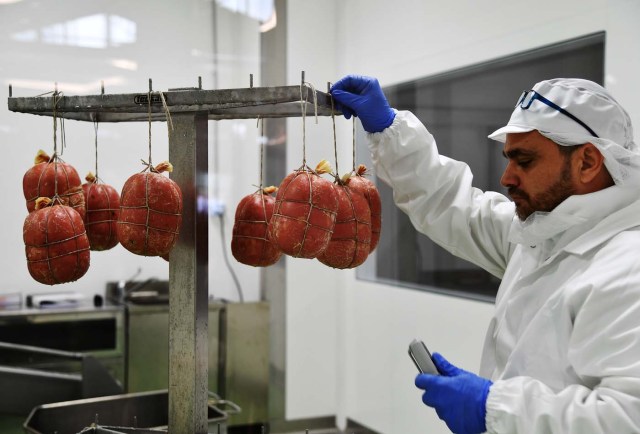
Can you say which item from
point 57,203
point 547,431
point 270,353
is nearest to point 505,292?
point 547,431

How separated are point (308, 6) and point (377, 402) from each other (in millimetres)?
2415

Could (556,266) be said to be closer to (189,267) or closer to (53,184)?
(189,267)

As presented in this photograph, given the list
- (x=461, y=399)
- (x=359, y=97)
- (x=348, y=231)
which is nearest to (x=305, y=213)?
(x=348, y=231)

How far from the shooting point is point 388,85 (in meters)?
3.78

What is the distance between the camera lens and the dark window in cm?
277

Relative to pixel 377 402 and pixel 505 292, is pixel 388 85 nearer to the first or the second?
pixel 377 402

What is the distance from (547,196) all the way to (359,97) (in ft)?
1.63

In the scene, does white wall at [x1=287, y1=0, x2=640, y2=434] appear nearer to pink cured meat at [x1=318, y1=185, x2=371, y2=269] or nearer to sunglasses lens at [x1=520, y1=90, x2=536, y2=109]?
sunglasses lens at [x1=520, y1=90, x2=536, y2=109]

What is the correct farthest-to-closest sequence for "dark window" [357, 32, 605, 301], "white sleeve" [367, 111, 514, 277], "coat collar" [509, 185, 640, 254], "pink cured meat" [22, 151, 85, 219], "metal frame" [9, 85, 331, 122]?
"dark window" [357, 32, 605, 301] < "white sleeve" [367, 111, 514, 277] < "pink cured meat" [22, 151, 85, 219] < "coat collar" [509, 185, 640, 254] < "metal frame" [9, 85, 331, 122]

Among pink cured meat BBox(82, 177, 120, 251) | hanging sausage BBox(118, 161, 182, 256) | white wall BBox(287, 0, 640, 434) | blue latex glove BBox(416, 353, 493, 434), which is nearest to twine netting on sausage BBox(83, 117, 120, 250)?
pink cured meat BBox(82, 177, 120, 251)

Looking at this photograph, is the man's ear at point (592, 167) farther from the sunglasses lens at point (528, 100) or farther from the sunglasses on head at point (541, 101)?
the sunglasses lens at point (528, 100)

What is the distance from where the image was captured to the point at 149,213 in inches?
55.1

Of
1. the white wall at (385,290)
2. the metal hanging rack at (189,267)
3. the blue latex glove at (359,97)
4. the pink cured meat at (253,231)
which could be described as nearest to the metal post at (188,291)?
the metal hanging rack at (189,267)

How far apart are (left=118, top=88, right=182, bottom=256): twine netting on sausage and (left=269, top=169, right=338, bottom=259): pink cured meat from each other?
0.22 m
